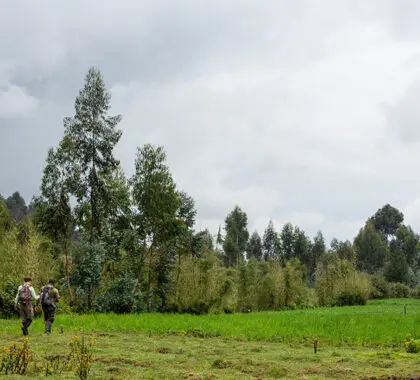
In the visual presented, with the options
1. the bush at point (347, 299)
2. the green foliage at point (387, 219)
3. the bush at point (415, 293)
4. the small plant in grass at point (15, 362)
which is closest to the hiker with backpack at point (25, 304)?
the small plant in grass at point (15, 362)

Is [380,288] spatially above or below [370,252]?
below

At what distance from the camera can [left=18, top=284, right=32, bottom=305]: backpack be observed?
16.0 metres

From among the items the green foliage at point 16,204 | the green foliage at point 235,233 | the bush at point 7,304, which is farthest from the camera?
the green foliage at point 16,204

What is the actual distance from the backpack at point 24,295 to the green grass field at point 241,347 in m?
1.11

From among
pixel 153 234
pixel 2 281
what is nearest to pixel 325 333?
pixel 153 234

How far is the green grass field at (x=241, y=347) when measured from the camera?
32.0 feet

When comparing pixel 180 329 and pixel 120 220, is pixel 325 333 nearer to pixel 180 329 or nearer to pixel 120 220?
pixel 180 329

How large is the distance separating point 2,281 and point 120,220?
8165 millimetres

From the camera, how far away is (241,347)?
13.8 m

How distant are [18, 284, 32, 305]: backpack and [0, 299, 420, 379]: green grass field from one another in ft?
3.65

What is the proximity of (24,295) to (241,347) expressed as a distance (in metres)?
7.49

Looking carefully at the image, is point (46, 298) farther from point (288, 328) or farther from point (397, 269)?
point (397, 269)

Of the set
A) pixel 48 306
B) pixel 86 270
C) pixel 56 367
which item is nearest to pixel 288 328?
pixel 48 306

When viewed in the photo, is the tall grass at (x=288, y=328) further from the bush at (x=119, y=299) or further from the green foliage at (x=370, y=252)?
the green foliage at (x=370, y=252)
